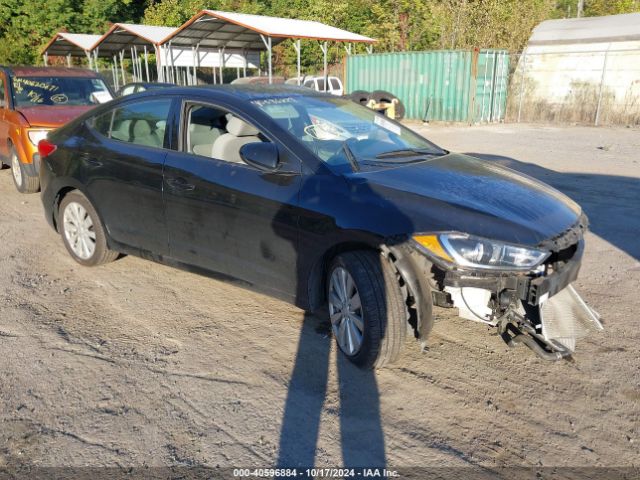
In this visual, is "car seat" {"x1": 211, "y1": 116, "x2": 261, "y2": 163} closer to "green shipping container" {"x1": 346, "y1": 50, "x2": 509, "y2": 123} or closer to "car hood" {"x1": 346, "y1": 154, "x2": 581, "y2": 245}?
"car hood" {"x1": 346, "y1": 154, "x2": 581, "y2": 245}

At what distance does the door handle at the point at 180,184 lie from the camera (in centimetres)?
412

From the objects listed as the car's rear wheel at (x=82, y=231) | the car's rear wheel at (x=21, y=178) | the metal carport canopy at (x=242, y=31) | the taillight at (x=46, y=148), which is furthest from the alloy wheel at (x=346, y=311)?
the metal carport canopy at (x=242, y=31)

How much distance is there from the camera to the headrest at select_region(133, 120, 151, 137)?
454cm

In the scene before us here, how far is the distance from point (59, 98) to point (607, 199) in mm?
8300

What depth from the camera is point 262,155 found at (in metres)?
3.65

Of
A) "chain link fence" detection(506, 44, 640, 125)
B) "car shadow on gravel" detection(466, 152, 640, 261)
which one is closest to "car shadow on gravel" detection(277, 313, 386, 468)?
"car shadow on gravel" detection(466, 152, 640, 261)

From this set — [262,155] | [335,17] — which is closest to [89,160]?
[262,155]

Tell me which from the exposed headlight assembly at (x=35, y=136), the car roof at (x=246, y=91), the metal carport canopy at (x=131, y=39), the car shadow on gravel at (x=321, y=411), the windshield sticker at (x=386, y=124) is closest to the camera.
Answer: the car shadow on gravel at (x=321, y=411)

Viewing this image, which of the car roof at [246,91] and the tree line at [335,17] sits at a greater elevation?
the tree line at [335,17]

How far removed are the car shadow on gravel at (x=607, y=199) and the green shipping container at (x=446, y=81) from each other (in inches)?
395

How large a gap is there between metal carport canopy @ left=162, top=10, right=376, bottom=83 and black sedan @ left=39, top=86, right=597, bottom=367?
620 inches

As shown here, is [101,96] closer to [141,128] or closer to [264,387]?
[141,128]

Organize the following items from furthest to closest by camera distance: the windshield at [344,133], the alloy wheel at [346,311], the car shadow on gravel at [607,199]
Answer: the car shadow on gravel at [607,199] < the windshield at [344,133] < the alloy wheel at [346,311]

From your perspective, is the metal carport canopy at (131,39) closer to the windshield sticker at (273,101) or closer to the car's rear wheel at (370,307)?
the windshield sticker at (273,101)
